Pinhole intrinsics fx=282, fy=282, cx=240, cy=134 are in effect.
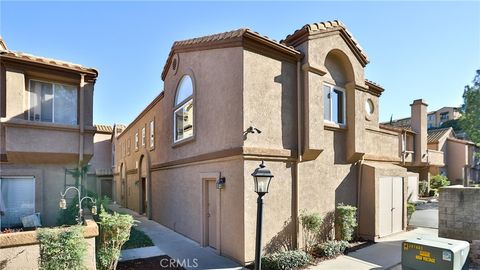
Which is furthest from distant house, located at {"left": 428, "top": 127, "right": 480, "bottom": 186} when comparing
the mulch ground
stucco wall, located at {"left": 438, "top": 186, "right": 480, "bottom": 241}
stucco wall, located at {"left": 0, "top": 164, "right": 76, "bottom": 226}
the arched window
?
stucco wall, located at {"left": 0, "top": 164, "right": 76, "bottom": 226}

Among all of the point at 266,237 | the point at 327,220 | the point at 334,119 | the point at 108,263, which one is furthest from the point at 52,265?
the point at 334,119

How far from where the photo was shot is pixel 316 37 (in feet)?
33.8

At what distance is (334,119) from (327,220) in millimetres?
3978

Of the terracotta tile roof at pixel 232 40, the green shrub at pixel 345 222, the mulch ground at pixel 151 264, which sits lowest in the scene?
the mulch ground at pixel 151 264

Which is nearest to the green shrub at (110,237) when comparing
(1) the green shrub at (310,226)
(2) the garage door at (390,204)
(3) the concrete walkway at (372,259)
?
(1) the green shrub at (310,226)

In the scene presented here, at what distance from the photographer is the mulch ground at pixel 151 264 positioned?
8.68m

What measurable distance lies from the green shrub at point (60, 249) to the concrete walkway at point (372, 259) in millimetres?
6408

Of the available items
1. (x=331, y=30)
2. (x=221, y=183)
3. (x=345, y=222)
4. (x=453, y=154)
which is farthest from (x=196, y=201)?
(x=453, y=154)

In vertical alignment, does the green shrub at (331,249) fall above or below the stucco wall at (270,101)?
below

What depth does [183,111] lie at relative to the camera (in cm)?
1323

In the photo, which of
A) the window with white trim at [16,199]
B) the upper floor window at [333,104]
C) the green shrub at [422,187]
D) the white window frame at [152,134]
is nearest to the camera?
the window with white trim at [16,199]

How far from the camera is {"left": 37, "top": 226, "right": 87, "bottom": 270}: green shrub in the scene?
20.8 feet

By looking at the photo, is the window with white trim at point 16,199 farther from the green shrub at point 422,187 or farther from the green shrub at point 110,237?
the green shrub at point 422,187

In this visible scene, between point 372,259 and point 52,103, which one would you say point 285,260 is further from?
point 52,103
